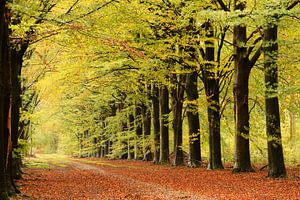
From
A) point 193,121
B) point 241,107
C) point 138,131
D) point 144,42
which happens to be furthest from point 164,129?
point 138,131

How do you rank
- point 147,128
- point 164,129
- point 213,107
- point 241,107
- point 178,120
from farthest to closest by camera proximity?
point 147,128 < point 164,129 < point 178,120 < point 213,107 < point 241,107

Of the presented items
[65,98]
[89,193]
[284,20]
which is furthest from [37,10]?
[65,98]

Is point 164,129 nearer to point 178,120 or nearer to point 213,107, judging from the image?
point 178,120

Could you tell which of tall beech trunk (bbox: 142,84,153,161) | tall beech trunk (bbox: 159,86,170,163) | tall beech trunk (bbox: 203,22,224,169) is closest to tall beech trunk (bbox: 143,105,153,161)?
tall beech trunk (bbox: 142,84,153,161)

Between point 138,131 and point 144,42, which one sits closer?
point 144,42

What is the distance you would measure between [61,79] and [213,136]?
32.3 feet

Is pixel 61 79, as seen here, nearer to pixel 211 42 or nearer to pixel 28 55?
pixel 28 55

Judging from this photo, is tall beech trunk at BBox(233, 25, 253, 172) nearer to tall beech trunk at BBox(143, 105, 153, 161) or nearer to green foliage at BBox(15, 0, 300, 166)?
green foliage at BBox(15, 0, 300, 166)

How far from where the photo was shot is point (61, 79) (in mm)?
24172

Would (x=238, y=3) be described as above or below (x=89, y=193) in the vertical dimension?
above

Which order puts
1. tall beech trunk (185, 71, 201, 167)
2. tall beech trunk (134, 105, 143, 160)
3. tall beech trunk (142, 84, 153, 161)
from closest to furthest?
tall beech trunk (185, 71, 201, 167) < tall beech trunk (142, 84, 153, 161) < tall beech trunk (134, 105, 143, 160)

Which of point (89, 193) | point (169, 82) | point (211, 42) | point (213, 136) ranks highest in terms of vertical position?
point (211, 42)

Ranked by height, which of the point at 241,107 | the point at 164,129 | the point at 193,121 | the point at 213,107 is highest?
the point at 213,107

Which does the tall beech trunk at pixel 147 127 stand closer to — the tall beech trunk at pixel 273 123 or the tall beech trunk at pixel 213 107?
the tall beech trunk at pixel 213 107
